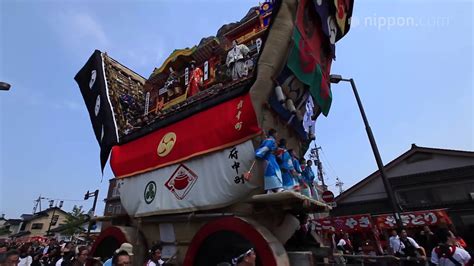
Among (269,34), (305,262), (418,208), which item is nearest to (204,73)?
(269,34)

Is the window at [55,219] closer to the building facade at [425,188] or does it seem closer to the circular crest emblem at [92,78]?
the building facade at [425,188]

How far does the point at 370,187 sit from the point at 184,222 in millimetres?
19371

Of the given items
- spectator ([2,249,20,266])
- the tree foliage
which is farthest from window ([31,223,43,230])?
spectator ([2,249,20,266])

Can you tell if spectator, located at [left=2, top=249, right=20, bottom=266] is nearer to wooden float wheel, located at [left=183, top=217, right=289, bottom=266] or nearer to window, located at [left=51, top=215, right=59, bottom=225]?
wooden float wheel, located at [left=183, top=217, right=289, bottom=266]

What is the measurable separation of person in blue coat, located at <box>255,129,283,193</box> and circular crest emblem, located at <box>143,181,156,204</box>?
3641 millimetres

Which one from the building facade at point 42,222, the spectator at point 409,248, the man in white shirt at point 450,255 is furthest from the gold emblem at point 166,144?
the building facade at point 42,222

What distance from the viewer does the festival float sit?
224 inches

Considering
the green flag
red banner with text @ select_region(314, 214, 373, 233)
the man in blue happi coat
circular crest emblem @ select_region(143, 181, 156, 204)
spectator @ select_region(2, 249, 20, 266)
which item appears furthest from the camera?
red banner with text @ select_region(314, 214, 373, 233)

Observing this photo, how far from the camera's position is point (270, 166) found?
539 cm

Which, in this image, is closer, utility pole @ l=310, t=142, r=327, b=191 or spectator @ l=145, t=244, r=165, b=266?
spectator @ l=145, t=244, r=165, b=266

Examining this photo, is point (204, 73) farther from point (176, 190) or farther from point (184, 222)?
point (184, 222)

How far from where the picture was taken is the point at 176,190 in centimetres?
711

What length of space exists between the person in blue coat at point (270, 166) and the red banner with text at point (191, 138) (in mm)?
421

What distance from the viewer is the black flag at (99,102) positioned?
30.6 feet
